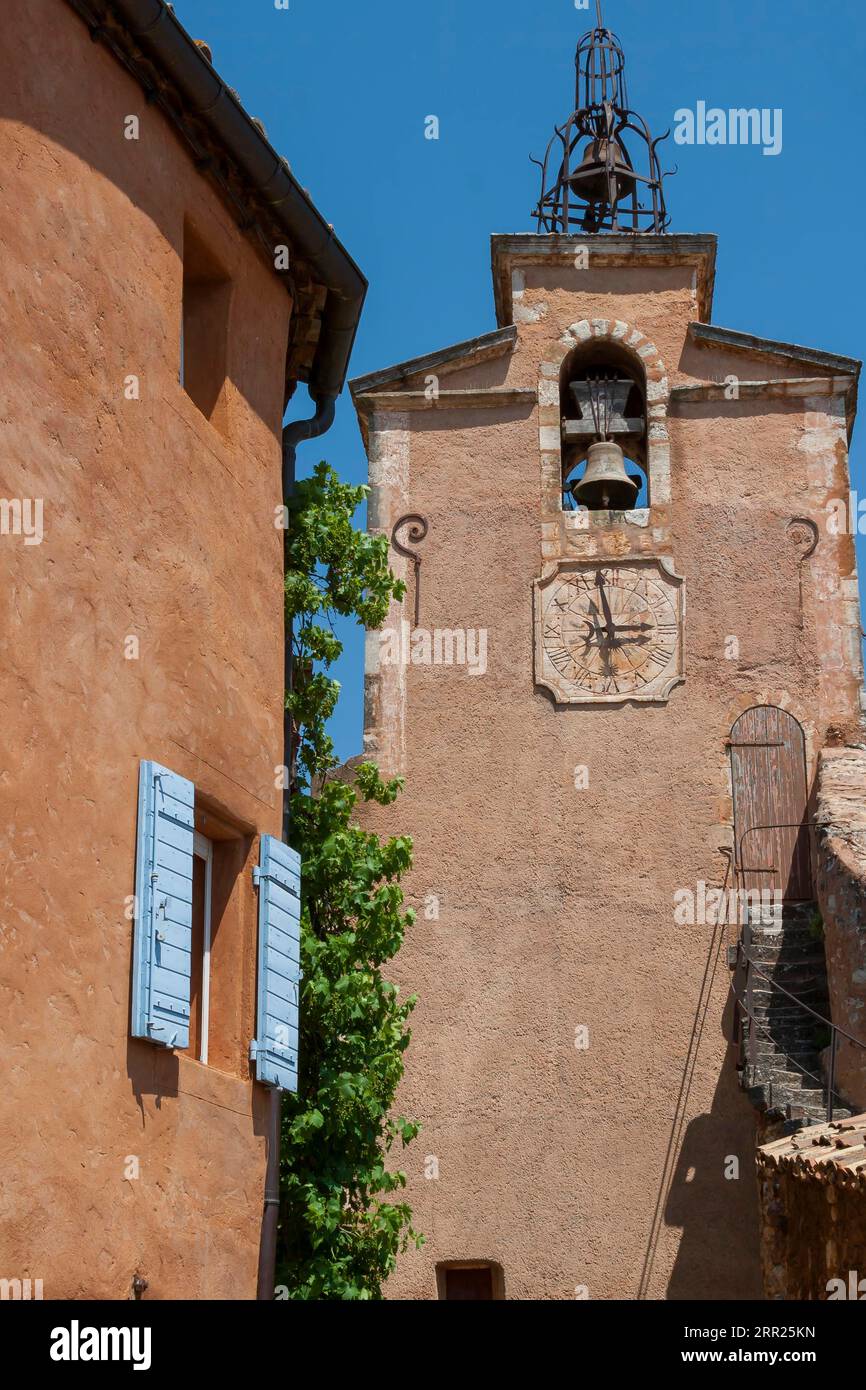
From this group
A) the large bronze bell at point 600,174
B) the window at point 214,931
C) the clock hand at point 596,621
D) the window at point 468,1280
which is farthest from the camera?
the large bronze bell at point 600,174

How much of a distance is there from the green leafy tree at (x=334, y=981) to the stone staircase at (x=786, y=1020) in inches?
140

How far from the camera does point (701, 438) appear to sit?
16.6m

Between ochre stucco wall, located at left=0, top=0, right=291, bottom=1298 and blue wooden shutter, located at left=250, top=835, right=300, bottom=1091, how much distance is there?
7 cm

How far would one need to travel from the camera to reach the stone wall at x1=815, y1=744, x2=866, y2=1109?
45.0 ft

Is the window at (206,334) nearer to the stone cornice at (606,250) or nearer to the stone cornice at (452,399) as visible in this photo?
the stone cornice at (452,399)

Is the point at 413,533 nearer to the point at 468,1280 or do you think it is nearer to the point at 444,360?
the point at 444,360

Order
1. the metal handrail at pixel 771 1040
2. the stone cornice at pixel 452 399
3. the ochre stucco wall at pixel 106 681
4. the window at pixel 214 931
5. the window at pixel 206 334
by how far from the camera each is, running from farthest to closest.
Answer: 1. the stone cornice at pixel 452 399
2. the metal handrail at pixel 771 1040
3. the window at pixel 206 334
4. the window at pixel 214 931
5. the ochre stucco wall at pixel 106 681

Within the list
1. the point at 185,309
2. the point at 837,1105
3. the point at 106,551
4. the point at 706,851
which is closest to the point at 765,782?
the point at 706,851

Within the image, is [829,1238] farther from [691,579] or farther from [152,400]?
[691,579]

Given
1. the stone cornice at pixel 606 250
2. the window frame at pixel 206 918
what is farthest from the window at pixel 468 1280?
the stone cornice at pixel 606 250

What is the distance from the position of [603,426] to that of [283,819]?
25.3 ft

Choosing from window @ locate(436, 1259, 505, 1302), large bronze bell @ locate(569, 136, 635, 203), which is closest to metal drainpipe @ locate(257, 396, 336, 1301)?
window @ locate(436, 1259, 505, 1302)

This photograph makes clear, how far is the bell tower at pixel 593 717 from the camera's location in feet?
47.9

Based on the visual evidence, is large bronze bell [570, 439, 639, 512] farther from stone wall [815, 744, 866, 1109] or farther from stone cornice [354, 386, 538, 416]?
stone wall [815, 744, 866, 1109]
